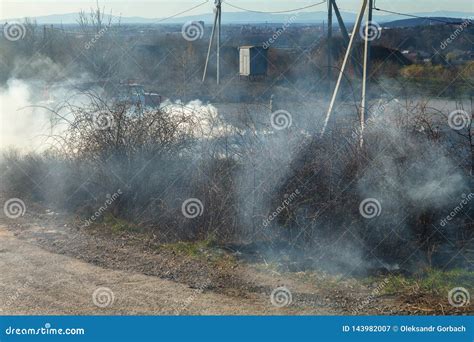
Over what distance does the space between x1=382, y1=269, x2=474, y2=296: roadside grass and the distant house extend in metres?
15.3

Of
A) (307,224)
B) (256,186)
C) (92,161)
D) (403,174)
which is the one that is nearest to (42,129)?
(92,161)

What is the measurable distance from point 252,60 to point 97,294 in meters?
16.1

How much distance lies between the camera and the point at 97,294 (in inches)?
235

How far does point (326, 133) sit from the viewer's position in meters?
8.03

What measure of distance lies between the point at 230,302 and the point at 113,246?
2.36 meters

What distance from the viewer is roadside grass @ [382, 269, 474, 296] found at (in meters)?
6.02

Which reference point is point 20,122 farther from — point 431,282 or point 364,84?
point 431,282

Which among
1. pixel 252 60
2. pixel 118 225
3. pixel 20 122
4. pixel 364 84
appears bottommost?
pixel 118 225

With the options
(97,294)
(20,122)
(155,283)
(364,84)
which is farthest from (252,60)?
(97,294)

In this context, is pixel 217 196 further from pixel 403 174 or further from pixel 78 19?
pixel 78 19

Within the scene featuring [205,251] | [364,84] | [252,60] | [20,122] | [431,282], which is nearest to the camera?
[431,282]

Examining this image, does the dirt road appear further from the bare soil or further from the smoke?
the smoke

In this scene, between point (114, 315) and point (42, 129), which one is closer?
point (114, 315)

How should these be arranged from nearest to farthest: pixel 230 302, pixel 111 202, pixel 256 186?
pixel 230 302 < pixel 256 186 < pixel 111 202
